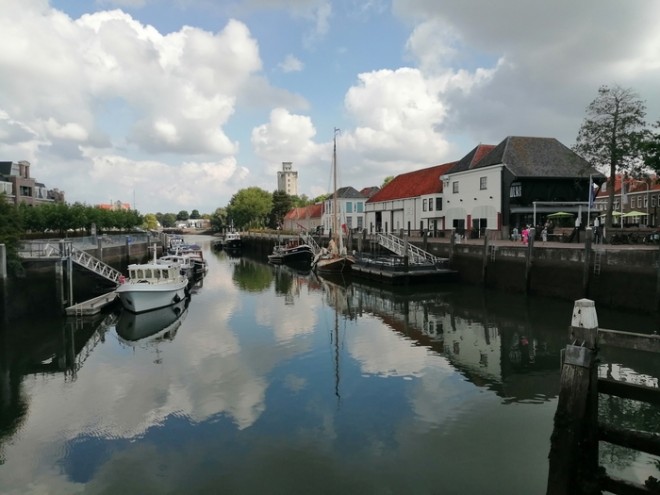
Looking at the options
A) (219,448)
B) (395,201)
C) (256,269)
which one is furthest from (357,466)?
(395,201)

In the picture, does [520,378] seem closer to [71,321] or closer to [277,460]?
[277,460]

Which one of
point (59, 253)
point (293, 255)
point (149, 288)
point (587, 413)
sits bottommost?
point (293, 255)

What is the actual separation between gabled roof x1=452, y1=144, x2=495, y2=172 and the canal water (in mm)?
25790

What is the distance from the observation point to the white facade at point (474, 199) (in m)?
44.2

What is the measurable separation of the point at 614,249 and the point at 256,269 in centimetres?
4106

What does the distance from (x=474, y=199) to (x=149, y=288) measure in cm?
3293

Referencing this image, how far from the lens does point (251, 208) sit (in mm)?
129125

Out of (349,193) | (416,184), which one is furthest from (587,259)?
(349,193)

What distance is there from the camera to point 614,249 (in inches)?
945

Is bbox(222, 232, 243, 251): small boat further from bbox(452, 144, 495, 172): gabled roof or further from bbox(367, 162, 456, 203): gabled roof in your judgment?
bbox(452, 144, 495, 172): gabled roof

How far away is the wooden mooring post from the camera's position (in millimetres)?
7152

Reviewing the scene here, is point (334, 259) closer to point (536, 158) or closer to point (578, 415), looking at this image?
point (536, 158)

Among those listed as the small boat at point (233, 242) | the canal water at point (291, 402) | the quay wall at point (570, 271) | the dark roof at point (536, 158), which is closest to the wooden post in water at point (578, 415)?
the canal water at point (291, 402)

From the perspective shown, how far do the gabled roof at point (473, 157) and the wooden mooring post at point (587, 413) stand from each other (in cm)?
4313
